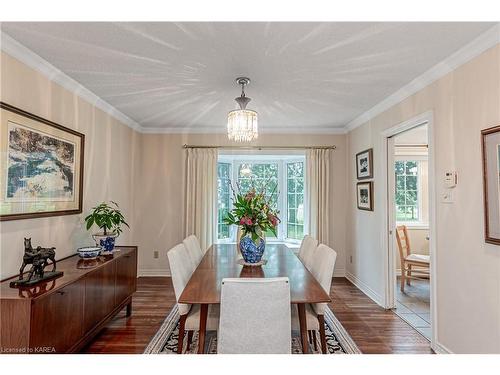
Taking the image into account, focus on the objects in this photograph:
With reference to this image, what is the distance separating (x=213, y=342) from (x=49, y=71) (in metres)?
2.80

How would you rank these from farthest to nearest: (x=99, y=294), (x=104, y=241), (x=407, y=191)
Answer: (x=407, y=191), (x=104, y=241), (x=99, y=294)

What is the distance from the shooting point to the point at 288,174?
5.31 m

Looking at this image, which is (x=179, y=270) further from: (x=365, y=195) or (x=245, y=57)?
(x=365, y=195)

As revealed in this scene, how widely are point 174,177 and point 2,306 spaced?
3288 mm

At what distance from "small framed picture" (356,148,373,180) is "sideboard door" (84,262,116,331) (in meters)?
3.27

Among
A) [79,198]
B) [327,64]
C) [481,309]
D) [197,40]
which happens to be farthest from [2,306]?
[481,309]

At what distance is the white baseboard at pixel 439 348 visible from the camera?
2330 millimetres

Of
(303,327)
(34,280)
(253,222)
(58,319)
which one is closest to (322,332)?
(303,327)

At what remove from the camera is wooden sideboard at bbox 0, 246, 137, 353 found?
5.32ft

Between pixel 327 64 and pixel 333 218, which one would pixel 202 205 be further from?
pixel 327 64

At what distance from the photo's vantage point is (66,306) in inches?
77.4

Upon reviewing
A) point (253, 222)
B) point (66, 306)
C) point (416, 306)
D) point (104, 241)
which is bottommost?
point (416, 306)

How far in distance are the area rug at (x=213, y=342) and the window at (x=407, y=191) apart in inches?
118
